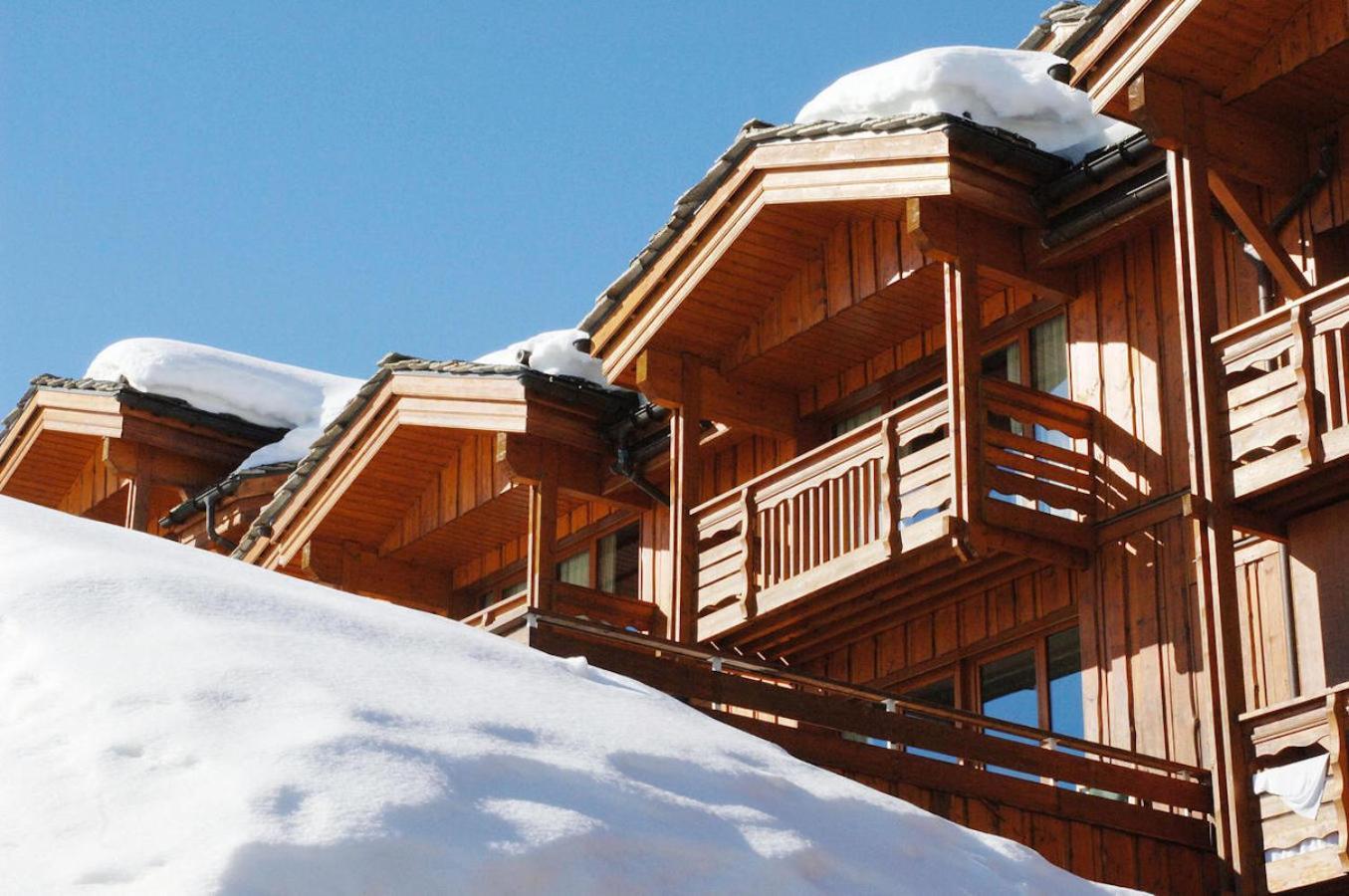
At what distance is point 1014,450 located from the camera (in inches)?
551

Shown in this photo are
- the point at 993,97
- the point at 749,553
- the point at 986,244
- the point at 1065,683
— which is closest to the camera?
the point at 1065,683

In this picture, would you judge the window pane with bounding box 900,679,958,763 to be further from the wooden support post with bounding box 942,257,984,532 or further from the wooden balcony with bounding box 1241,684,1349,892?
the wooden balcony with bounding box 1241,684,1349,892

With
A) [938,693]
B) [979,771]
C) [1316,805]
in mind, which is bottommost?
[1316,805]

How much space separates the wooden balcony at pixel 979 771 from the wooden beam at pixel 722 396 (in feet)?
15.2

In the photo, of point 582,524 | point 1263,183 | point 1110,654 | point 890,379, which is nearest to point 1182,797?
point 1110,654

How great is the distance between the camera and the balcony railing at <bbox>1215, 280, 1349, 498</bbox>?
11297mm

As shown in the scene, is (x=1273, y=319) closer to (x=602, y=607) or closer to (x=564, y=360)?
(x=602, y=607)

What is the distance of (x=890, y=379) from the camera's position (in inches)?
631

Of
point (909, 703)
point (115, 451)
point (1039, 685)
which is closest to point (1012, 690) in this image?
point (1039, 685)

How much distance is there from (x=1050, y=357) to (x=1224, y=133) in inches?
99.5

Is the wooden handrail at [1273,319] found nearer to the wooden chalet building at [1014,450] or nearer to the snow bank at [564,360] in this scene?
the wooden chalet building at [1014,450]

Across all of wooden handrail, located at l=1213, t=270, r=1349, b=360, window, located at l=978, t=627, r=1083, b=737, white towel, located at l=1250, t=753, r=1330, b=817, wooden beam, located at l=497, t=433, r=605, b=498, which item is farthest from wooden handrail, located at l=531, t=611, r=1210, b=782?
wooden beam, located at l=497, t=433, r=605, b=498

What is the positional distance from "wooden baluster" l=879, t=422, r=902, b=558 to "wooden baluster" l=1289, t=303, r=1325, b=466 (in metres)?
3.16

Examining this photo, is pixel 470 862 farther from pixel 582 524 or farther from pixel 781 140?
pixel 582 524
